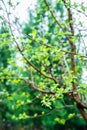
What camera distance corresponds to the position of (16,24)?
13.6 feet

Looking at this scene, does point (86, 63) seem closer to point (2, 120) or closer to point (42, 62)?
point (42, 62)

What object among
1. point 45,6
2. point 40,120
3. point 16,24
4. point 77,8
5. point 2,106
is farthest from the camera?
point 2,106

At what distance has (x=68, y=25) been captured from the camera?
456cm

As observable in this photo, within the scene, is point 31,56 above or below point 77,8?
below

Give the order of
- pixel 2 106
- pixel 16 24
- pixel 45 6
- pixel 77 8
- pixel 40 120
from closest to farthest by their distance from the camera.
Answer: pixel 77 8, pixel 16 24, pixel 45 6, pixel 40 120, pixel 2 106

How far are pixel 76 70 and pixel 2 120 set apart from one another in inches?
414

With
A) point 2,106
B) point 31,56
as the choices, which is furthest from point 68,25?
point 2,106

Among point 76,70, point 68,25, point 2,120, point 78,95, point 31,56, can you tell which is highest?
point 68,25

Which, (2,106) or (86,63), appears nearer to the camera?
(86,63)

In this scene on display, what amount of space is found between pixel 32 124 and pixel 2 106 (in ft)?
5.63

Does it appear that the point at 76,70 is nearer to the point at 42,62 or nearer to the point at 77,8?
the point at 42,62

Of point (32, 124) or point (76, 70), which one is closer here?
point (76, 70)

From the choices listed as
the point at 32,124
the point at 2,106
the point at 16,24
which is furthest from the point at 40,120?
the point at 16,24

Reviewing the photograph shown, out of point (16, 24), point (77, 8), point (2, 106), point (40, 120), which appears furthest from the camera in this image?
point (2, 106)
